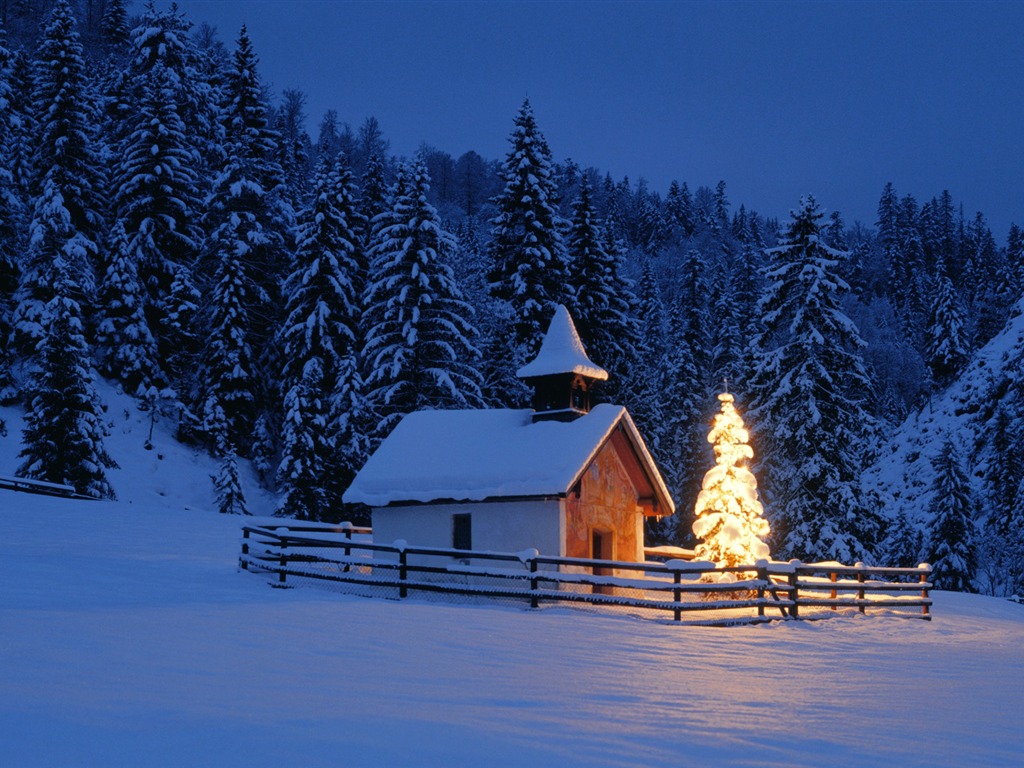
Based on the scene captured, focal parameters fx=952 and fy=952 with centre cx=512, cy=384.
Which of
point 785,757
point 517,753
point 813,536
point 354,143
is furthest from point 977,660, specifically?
point 354,143

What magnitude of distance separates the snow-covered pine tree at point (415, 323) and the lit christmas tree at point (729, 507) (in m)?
16.5

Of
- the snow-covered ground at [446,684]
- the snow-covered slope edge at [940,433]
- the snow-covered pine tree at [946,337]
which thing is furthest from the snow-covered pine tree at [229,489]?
the snow-covered pine tree at [946,337]

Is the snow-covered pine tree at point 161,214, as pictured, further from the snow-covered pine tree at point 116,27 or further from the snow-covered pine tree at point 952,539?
the snow-covered pine tree at point 952,539

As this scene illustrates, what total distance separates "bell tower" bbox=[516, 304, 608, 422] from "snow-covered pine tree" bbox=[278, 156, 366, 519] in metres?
16.8

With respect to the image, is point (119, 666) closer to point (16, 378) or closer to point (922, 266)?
point (16, 378)

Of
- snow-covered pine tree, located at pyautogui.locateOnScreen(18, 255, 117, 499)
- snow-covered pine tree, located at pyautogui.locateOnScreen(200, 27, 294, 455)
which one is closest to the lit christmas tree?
snow-covered pine tree, located at pyautogui.locateOnScreen(18, 255, 117, 499)

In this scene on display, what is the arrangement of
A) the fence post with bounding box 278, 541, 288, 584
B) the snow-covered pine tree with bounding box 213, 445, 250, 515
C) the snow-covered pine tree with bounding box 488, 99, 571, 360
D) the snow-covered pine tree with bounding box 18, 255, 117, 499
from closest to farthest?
the fence post with bounding box 278, 541, 288, 584, the snow-covered pine tree with bounding box 18, 255, 117, 499, the snow-covered pine tree with bounding box 213, 445, 250, 515, the snow-covered pine tree with bounding box 488, 99, 571, 360

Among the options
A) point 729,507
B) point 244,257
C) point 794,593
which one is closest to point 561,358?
point 729,507

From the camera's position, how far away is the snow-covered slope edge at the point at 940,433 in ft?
238

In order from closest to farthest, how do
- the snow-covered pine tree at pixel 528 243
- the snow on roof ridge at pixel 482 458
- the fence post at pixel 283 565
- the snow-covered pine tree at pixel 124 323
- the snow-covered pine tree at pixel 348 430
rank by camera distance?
the fence post at pixel 283 565 → the snow on roof ridge at pixel 482 458 → the snow-covered pine tree at pixel 348 430 → the snow-covered pine tree at pixel 528 243 → the snow-covered pine tree at pixel 124 323

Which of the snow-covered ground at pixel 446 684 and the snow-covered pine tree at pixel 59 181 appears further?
the snow-covered pine tree at pixel 59 181

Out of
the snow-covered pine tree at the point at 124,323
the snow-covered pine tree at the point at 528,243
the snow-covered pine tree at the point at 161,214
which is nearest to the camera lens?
the snow-covered pine tree at the point at 528,243

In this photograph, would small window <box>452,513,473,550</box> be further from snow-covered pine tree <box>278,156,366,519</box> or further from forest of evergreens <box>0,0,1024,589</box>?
snow-covered pine tree <box>278,156,366,519</box>

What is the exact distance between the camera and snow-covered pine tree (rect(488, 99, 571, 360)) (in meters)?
46.2
